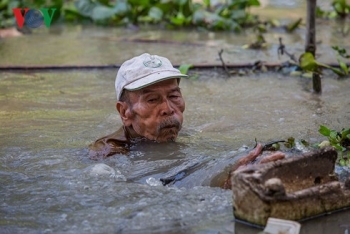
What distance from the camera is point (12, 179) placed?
4.57 meters

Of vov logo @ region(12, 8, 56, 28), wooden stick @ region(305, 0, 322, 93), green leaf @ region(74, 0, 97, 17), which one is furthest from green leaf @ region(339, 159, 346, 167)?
green leaf @ region(74, 0, 97, 17)

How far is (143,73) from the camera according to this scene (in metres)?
4.94

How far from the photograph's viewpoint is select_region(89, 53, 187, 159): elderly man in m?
4.92

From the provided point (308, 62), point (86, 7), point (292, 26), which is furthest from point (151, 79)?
point (86, 7)

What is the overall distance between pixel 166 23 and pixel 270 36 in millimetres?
1870

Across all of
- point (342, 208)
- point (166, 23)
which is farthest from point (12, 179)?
point (166, 23)

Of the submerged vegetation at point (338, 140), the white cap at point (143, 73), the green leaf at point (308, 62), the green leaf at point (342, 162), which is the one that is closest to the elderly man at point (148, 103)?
the white cap at point (143, 73)

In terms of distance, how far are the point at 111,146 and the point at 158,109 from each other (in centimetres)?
41

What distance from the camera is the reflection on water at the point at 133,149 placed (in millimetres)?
3742

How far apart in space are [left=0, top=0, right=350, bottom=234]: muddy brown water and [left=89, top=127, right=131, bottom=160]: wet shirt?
79 mm

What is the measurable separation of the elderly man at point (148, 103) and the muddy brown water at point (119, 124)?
11cm

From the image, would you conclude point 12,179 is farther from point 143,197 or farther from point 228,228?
point 228,228

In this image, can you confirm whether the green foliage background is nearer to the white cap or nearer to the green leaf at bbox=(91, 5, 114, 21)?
the green leaf at bbox=(91, 5, 114, 21)

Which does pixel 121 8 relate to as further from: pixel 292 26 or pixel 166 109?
pixel 166 109
